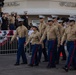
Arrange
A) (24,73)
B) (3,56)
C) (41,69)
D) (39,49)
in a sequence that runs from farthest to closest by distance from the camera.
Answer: (3,56)
(39,49)
(41,69)
(24,73)

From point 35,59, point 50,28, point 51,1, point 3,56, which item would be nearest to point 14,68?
point 35,59

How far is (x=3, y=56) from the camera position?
18.0 metres

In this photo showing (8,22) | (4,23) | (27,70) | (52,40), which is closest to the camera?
(27,70)

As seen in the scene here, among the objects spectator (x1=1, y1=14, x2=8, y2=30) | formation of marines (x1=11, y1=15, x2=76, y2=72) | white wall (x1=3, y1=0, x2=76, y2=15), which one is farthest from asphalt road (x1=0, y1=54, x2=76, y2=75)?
white wall (x1=3, y1=0, x2=76, y2=15)

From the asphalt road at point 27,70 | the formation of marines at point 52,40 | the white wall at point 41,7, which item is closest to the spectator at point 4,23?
the asphalt road at point 27,70

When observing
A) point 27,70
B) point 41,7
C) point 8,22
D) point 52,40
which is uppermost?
point 52,40

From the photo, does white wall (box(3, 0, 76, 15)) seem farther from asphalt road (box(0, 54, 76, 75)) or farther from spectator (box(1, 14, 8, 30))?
asphalt road (box(0, 54, 76, 75))

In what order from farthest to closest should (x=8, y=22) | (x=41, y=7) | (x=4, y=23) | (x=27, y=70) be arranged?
(x=41, y=7), (x=8, y=22), (x=4, y=23), (x=27, y=70)

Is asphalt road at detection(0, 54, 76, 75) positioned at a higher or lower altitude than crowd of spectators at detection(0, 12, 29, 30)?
lower

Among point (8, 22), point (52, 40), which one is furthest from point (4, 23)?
point (52, 40)

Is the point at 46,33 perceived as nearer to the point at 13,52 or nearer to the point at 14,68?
the point at 14,68

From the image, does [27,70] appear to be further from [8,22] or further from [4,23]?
[8,22]

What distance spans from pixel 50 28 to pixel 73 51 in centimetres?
145

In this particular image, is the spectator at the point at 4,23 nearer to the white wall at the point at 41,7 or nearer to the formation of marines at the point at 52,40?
the formation of marines at the point at 52,40
